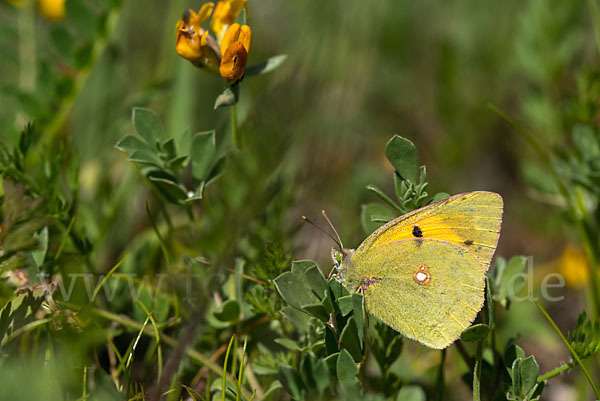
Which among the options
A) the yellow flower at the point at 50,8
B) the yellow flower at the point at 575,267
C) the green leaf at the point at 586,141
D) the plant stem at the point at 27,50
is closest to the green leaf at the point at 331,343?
the green leaf at the point at 586,141

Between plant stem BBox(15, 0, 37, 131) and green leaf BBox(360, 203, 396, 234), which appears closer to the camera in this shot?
green leaf BBox(360, 203, 396, 234)

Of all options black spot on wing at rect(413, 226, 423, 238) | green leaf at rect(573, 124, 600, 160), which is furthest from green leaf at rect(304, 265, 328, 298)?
green leaf at rect(573, 124, 600, 160)

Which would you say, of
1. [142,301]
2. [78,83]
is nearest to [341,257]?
[142,301]

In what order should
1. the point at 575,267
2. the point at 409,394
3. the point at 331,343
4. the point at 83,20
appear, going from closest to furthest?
the point at 331,343 < the point at 409,394 < the point at 83,20 < the point at 575,267

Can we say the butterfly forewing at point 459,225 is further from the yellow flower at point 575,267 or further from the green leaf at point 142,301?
the yellow flower at point 575,267

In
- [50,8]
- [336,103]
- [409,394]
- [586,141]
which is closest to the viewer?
[409,394]

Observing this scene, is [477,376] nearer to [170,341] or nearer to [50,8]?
[170,341]

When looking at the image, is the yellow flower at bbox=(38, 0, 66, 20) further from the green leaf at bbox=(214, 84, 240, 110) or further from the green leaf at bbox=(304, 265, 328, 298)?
the green leaf at bbox=(304, 265, 328, 298)
